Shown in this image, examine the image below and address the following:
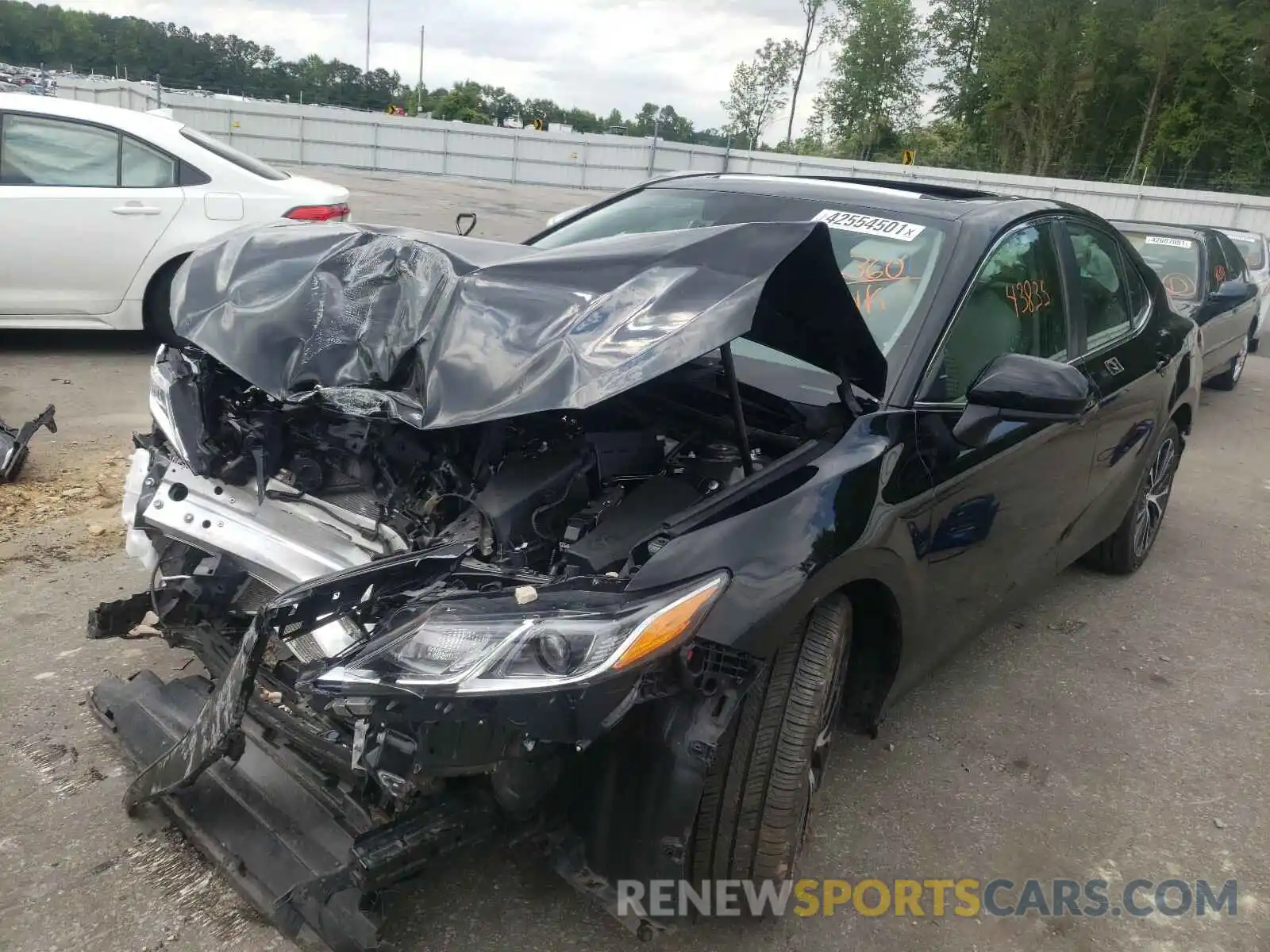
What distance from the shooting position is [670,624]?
1.82 metres

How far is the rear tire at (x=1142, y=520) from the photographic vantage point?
14.3 feet

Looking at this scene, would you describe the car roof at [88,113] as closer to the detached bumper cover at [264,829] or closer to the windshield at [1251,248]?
the detached bumper cover at [264,829]

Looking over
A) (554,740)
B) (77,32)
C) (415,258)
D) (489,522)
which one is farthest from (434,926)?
(77,32)

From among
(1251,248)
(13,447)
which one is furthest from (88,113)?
(1251,248)

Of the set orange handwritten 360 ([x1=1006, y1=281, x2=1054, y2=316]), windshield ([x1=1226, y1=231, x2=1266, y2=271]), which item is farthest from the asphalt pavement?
windshield ([x1=1226, y1=231, x2=1266, y2=271])

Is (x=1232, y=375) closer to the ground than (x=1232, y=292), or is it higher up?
closer to the ground

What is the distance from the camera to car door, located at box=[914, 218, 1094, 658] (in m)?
2.61

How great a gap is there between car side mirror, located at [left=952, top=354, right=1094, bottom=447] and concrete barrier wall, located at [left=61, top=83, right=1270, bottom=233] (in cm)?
2190

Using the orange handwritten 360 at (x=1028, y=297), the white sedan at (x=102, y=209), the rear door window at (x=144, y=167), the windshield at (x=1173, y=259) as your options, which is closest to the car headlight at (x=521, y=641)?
the orange handwritten 360 at (x=1028, y=297)

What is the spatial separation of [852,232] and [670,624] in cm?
175

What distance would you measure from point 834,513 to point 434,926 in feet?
4.26

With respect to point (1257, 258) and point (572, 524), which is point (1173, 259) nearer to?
point (1257, 258)

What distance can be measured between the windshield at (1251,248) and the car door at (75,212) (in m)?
10.8

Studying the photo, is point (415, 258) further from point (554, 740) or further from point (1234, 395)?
point (1234, 395)
